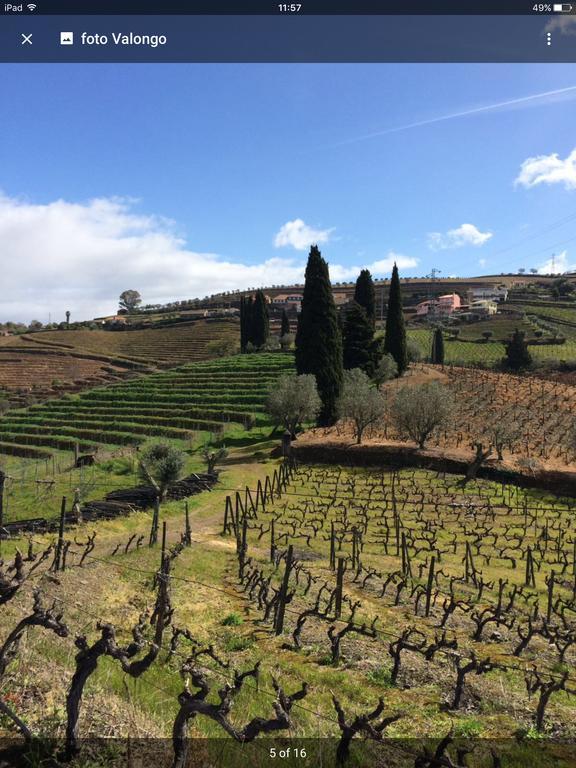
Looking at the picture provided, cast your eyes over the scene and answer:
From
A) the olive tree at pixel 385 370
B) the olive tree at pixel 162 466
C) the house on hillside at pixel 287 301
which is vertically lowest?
the olive tree at pixel 162 466

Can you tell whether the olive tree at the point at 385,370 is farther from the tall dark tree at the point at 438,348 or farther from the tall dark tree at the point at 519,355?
the tall dark tree at the point at 519,355

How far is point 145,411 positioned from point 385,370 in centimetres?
2463

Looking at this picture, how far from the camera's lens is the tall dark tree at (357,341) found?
50.2 m

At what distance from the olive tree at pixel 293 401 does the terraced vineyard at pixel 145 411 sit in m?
8.29

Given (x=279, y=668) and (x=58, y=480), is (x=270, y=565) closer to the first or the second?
(x=279, y=668)

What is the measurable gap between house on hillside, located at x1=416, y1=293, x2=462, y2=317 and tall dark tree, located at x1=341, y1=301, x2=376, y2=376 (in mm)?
87576

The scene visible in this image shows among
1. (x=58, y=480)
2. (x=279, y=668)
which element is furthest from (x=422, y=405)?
(x=279, y=668)

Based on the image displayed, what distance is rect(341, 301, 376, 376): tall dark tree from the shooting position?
165ft

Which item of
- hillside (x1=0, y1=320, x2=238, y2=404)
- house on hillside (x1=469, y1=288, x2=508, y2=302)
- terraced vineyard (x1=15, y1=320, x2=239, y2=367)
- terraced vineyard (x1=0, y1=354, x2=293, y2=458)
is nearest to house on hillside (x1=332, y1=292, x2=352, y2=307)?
house on hillside (x1=469, y1=288, x2=508, y2=302)

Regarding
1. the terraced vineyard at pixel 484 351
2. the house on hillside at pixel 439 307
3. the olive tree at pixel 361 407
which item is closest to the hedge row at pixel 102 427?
the olive tree at pixel 361 407

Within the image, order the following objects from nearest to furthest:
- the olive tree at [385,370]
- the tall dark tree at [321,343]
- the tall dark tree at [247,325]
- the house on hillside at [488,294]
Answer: the tall dark tree at [321,343], the olive tree at [385,370], the tall dark tree at [247,325], the house on hillside at [488,294]

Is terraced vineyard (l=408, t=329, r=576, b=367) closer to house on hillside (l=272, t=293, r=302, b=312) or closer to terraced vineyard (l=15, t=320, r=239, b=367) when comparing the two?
terraced vineyard (l=15, t=320, r=239, b=367)

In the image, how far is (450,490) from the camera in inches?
1143

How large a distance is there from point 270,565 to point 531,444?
25.5 m
